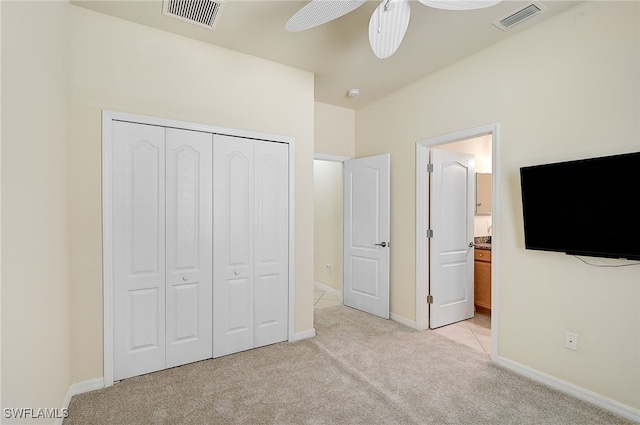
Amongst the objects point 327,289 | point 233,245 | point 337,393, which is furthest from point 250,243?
point 327,289

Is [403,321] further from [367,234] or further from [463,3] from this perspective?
[463,3]

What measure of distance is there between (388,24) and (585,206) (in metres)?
1.76

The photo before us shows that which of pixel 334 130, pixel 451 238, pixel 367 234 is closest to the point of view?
pixel 451 238

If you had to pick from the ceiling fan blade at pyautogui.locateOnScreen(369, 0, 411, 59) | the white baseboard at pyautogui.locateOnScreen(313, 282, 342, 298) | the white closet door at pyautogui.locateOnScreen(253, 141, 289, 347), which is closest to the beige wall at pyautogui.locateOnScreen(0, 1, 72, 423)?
the white closet door at pyautogui.locateOnScreen(253, 141, 289, 347)

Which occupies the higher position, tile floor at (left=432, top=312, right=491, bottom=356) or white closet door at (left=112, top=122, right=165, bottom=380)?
white closet door at (left=112, top=122, right=165, bottom=380)

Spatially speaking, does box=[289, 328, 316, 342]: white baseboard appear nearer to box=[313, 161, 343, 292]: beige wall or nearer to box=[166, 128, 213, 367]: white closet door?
box=[166, 128, 213, 367]: white closet door

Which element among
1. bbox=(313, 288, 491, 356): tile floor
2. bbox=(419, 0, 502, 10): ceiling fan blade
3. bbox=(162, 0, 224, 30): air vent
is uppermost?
bbox=(162, 0, 224, 30): air vent

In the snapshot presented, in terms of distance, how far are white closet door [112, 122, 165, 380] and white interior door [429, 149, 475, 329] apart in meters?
2.72

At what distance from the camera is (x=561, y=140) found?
7.51 ft

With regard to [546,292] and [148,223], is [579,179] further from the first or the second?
[148,223]

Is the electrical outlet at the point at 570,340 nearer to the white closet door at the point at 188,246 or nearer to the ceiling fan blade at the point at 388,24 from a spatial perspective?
the ceiling fan blade at the point at 388,24

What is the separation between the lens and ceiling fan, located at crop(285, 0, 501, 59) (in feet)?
5.37

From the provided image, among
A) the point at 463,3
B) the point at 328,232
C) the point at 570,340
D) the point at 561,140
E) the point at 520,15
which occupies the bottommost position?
the point at 570,340

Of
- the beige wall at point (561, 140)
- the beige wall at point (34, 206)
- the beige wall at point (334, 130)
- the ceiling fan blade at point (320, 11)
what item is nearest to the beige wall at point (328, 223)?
the beige wall at point (334, 130)
